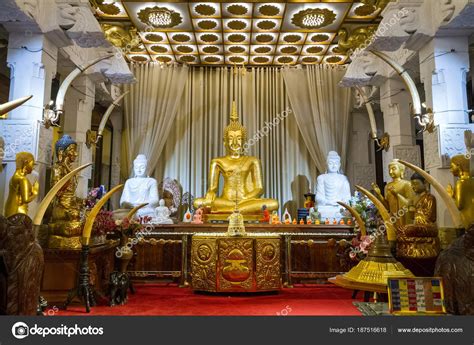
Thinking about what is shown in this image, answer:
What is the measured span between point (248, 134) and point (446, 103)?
12.6 feet

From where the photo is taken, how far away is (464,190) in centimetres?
298

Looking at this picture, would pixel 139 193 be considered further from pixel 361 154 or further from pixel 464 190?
pixel 464 190

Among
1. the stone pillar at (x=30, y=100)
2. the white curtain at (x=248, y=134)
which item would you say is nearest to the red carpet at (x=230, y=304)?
the stone pillar at (x=30, y=100)

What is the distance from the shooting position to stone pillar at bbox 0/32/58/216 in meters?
3.63

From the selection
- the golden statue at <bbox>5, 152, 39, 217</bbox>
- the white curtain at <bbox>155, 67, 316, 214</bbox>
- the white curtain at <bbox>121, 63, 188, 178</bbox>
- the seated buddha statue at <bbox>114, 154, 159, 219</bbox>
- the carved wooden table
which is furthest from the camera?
the white curtain at <bbox>155, 67, 316, 214</bbox>

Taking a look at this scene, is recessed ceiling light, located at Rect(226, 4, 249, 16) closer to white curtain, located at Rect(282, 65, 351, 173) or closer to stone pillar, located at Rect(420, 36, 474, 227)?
white curtain, located at Rect(282, 65, 351, 173)

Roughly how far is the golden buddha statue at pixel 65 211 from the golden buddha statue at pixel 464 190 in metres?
3.02

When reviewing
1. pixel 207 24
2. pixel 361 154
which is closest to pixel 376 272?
pixel 207 24

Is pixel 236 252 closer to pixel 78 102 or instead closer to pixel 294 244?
pixel 294 244

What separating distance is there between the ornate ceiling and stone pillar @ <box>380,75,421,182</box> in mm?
1134

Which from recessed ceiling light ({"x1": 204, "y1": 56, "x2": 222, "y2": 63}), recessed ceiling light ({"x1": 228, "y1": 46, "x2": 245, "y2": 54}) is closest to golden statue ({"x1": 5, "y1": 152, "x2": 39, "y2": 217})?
recessed ceiling light ({"x1": 228, "y1": 46, "x2": 245, "y2": 54})

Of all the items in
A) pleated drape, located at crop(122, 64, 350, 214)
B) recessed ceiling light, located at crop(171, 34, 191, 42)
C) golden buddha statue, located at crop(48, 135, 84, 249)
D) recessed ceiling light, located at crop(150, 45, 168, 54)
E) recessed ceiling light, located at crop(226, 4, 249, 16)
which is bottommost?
golden buddha statue, located at crop(48, 135, 84, 249)

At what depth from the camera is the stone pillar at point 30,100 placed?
3.63 meters
